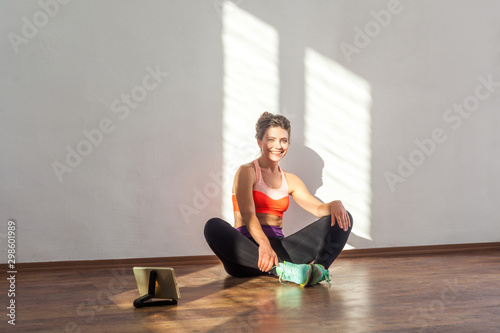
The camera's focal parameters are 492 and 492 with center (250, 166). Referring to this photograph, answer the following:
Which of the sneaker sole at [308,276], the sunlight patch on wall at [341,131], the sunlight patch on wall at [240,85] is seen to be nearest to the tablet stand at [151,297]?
the sneaker sole at [308,276]

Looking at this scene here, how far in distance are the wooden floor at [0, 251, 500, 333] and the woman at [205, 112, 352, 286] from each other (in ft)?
0.32

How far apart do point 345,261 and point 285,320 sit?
58.7 inches

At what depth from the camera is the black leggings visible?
8.18 ft

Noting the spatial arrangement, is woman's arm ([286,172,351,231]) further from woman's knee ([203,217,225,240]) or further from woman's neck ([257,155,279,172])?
woman's knee ([203,217,225,240])

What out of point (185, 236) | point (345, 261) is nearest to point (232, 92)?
point (185, 236)

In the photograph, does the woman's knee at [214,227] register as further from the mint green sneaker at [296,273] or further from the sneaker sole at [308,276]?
the sneaker sole at [308,276]

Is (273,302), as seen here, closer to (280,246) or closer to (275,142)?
(280,246)

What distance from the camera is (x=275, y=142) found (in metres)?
2.75

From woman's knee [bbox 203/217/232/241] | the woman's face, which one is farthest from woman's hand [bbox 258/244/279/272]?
the woman's face

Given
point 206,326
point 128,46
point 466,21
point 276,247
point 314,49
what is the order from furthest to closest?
point 466,21 → point 314,49 → point 128,46 → point 276,247 → point 206,326

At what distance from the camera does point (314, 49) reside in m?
3.27

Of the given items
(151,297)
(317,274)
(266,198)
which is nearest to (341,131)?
(266,198)

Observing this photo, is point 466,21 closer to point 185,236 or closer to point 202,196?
point 202,196

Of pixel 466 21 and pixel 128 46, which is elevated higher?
pixel 466 21
